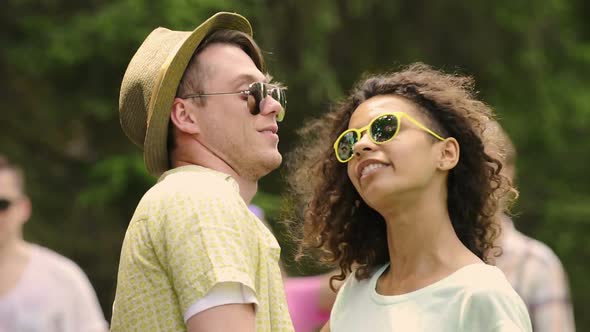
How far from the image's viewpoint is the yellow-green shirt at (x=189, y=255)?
9.58 feet

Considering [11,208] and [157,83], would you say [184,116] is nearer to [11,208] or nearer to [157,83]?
[157,83]

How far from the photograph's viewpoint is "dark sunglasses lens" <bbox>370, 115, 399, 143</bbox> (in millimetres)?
3424

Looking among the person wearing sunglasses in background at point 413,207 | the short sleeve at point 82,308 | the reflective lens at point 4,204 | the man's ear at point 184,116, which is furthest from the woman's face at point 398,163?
the reflective lens at point 4,204

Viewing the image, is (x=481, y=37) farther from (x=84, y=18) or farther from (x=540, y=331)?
(x=540, y=331)

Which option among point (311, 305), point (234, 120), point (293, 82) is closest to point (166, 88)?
point (234, 120)

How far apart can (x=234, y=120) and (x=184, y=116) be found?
0.13m

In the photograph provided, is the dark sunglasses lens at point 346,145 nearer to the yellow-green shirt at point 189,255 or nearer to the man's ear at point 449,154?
the man's ear at point 449,154

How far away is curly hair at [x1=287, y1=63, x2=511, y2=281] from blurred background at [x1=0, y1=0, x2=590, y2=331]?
303 centimetres

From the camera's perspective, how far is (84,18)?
341 inches

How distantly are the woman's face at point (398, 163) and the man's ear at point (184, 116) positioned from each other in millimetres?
484

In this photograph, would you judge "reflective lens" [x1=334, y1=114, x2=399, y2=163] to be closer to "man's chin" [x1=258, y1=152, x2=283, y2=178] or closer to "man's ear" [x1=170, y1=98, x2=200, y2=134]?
"man's chin" [x1=258, y1=152, x2=283, y2=178]

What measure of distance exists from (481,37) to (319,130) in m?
7.21

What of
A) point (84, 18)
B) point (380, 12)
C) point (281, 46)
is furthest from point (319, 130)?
point (380, 12)

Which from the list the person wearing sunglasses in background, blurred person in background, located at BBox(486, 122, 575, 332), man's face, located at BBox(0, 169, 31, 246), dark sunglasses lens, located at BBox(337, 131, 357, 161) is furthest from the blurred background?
dark sunglasses lens, located at BBox(337, 131, 357, 161)
